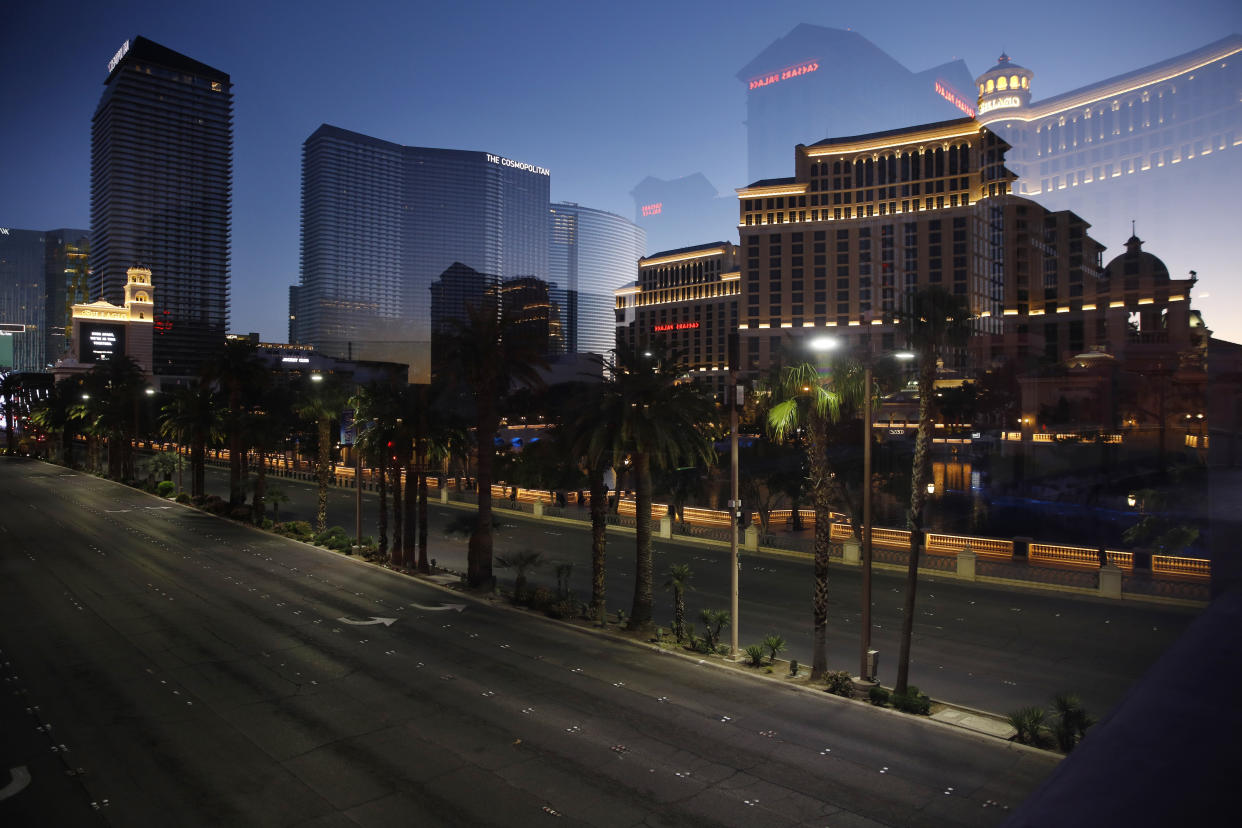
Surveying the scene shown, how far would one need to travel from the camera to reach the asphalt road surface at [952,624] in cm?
1838

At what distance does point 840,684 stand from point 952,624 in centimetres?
871

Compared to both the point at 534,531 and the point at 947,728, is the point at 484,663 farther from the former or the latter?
the point at 534,531

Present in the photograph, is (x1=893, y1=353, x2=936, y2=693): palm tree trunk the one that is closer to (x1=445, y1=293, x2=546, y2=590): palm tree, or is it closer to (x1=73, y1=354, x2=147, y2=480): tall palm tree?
(x1=445, y1=293, x2=546, y2=590): palm tree

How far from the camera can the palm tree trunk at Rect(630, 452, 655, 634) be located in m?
22.8

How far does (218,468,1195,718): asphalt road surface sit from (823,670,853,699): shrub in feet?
6.14

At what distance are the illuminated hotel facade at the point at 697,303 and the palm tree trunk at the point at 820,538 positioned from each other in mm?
148975

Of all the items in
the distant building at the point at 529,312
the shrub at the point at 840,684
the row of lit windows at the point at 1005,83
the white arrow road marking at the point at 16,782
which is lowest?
the shrub at the point at 840,684

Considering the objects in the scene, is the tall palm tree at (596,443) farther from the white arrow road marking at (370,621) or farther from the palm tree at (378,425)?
the palm tree at (378,425)

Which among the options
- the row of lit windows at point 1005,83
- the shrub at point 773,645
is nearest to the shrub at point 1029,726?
the shrub at point 773,645

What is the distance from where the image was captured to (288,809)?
448 inches

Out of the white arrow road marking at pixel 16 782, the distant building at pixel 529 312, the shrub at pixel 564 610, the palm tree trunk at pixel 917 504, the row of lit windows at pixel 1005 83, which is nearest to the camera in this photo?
the white arrow road marking at pixel 16 782

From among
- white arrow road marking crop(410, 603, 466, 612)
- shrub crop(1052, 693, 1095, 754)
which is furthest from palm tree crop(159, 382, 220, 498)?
shrub crop(1052, 693, 1095, 754)

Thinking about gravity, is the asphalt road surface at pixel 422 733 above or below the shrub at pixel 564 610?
above

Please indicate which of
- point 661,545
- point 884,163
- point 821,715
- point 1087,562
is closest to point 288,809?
point 821,715
